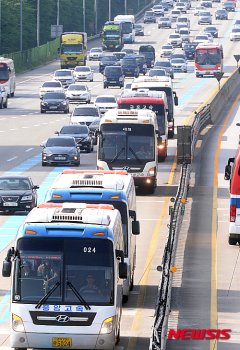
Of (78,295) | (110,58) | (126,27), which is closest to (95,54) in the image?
(126,27)

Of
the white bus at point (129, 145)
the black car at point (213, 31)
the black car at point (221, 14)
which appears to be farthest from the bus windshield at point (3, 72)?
the black car at point (221, 14)

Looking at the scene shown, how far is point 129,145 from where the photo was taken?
31281 mm

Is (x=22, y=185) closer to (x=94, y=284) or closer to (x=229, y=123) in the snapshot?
(x=94, y=284)

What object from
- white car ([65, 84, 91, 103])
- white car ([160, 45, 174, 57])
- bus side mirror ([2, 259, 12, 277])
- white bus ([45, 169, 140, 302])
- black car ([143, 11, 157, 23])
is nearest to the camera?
bus side mirror ([2, 259, 12, 277])

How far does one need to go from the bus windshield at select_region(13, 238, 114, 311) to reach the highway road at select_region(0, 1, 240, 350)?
1.74 meters

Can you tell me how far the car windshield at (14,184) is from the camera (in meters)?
29.6

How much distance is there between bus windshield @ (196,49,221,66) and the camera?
8925cm

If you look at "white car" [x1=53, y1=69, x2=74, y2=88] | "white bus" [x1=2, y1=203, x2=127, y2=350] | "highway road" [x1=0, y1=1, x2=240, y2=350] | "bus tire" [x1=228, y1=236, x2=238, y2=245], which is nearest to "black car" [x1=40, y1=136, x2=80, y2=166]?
"highway road" [x1=0, y1=1, x2=240, y2=350]

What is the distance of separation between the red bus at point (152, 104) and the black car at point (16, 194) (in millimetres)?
10811

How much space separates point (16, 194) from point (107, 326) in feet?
53.0

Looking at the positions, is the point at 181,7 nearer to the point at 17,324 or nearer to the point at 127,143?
the point at 127,143

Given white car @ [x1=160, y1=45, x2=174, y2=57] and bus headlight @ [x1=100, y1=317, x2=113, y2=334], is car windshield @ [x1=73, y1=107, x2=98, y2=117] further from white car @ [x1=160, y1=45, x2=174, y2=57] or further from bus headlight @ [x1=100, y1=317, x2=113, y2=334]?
white car @ [x1=160, y1=45, x2=174, y2=57]

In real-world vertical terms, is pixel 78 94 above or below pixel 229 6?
below

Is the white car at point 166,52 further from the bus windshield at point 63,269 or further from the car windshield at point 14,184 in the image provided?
the bus windshield at point 63,269
